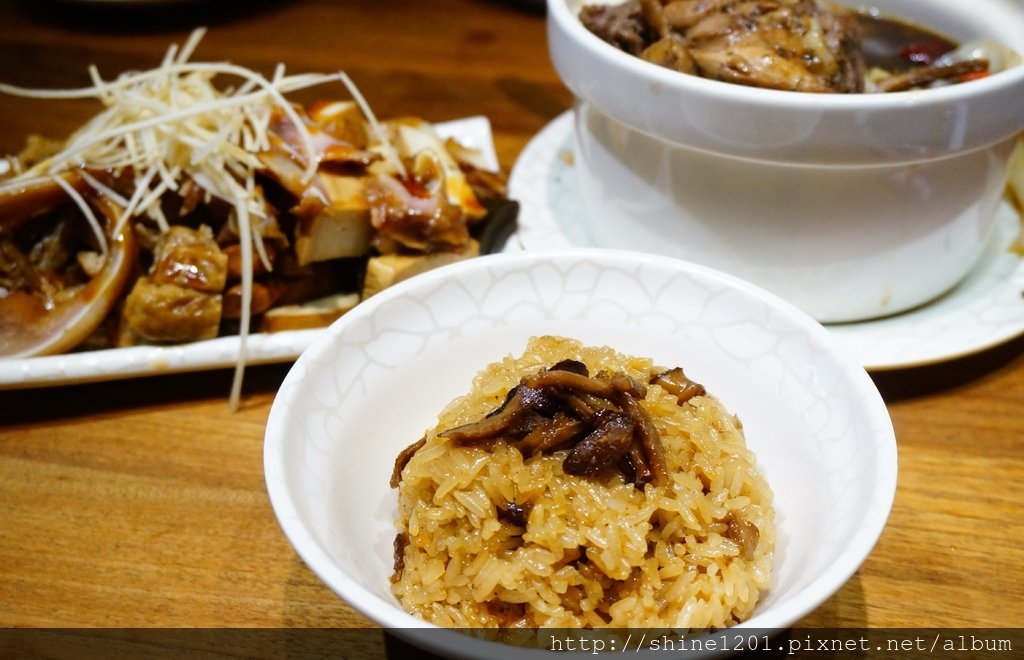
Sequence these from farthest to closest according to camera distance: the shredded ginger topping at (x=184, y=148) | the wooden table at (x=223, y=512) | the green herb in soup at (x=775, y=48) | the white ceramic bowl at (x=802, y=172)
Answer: the shredded ginger topping at (x=184, y=148) < the green herb in soup at (x=775, y=48) < the white ceramic bowl at (x=802, y=172) < the wooden table at (x=223, y=512)

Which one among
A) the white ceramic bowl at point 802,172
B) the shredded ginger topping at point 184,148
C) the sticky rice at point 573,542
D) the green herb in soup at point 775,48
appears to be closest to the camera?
the sticky rice at point 573,542

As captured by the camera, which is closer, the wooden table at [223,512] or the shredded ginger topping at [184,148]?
the wooden table at [223,512]

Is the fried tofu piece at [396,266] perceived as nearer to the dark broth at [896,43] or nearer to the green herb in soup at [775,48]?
the green herb in soup at [775,48]

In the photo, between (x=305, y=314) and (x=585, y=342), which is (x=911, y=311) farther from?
(x=305, y=314)

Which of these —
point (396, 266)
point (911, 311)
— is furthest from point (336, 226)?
point (911, 311)

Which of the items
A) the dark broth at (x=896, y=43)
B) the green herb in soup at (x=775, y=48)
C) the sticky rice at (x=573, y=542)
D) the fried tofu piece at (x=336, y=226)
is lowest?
the fried tofu piece at (x=336, y=226)

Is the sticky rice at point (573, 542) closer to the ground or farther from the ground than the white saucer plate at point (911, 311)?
farther from the ground

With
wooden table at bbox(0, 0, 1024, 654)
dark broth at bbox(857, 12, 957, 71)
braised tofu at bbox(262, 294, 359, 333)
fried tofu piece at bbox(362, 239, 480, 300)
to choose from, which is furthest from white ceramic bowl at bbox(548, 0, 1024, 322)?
braised tofu at bbox(262, 294, 359, 333)

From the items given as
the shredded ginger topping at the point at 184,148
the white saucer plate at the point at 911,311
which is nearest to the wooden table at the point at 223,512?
the white saucer plate at the point at 911,311
